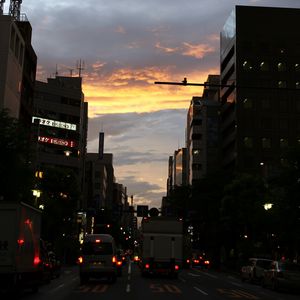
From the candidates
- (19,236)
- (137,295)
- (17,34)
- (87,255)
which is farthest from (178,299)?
(17,34)

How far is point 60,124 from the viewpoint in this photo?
106m

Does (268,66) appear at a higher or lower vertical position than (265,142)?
higher

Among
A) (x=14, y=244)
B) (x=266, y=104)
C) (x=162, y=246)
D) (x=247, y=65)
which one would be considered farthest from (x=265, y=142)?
(x=14, y=244)

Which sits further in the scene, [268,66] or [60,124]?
[60,124]

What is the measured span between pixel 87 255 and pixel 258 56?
80070 mm

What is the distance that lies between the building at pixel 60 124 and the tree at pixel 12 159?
70.6m

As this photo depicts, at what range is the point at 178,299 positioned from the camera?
827 inches

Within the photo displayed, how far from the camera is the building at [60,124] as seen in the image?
10419 cm

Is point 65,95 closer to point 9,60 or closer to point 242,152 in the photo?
point 242,152

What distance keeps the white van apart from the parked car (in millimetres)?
8760

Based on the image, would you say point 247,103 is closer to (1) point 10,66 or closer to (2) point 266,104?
(2) point 266,104

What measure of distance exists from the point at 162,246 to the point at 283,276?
28.5 feet

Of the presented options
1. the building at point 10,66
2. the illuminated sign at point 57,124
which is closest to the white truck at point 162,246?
the building at point 10,66

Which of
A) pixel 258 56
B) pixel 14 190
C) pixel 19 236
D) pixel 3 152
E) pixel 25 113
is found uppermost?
pixel 258 56
